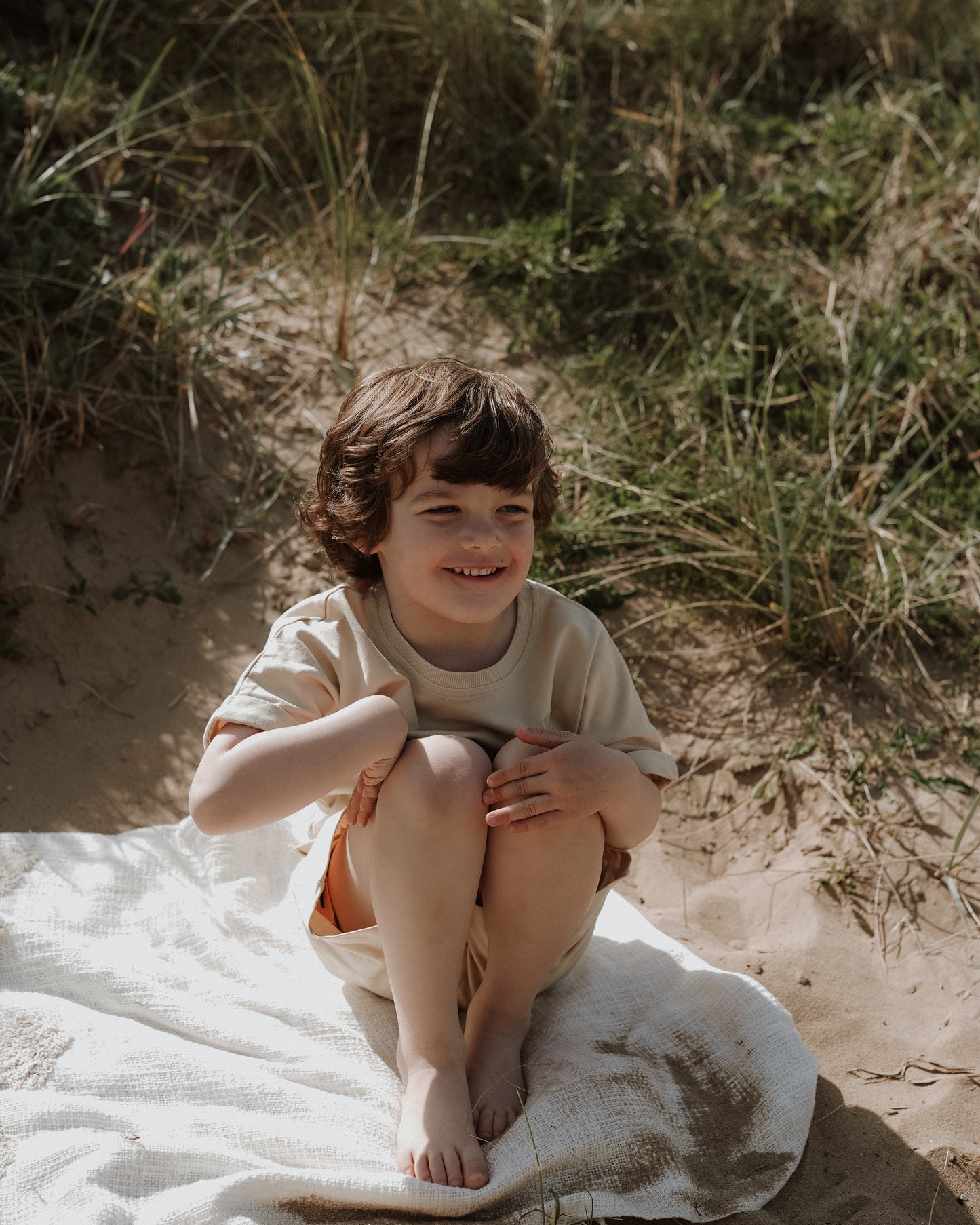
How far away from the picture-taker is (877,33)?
4.97 metres

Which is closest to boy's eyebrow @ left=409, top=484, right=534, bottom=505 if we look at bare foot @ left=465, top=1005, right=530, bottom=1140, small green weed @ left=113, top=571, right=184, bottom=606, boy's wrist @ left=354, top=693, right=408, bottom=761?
boy's wrist @ left=354, top=693, right=408, bottom=761

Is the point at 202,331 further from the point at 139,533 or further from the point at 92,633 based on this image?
the point at 92,633

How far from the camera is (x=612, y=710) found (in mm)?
2127

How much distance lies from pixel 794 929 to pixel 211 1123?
134 cm

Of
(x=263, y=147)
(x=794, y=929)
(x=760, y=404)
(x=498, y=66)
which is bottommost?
(x=794, y=929)

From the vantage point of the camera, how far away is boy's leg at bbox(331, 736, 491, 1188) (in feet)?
6.06

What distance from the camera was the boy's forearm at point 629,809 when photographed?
1934 millimetres

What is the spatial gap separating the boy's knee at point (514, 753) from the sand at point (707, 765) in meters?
0.83

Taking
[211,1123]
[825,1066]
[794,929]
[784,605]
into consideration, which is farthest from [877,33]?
[211,1123]

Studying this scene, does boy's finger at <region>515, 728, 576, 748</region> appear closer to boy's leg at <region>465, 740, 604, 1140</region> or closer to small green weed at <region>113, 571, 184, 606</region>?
boy's leg at <region>465, 740, 604, 1140</region>

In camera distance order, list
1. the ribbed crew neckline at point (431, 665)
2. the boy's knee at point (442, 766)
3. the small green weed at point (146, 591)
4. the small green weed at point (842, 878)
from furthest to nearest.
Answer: the small green weed at point (146, 591), the small green weed at point (842, 878), the ribbed crew neckline at point (431, 665), the boy's knee at point (442, 766)

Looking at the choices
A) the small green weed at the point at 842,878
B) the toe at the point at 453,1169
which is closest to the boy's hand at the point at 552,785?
the toe at the point at 453,1169

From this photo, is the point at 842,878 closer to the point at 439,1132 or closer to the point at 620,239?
the point at 439,1132

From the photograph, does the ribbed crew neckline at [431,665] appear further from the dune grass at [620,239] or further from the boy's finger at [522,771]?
the dune grass at [620,239]
